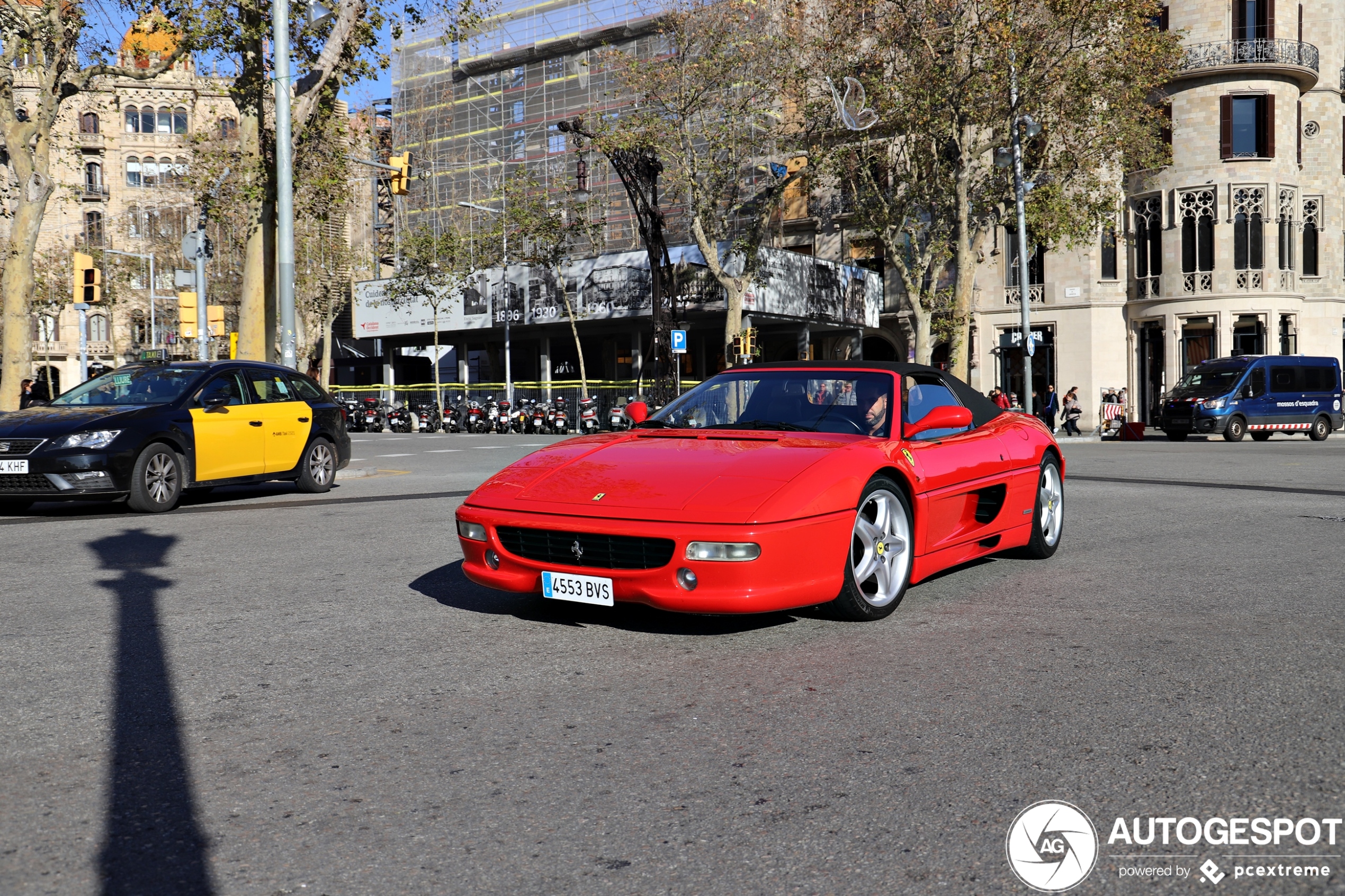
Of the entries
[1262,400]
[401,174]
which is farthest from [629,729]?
[1262,400]

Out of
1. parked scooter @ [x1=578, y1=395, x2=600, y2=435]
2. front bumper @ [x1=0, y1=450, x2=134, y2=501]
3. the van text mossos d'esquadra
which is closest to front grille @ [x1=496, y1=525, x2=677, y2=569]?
the van text mossos d'esquadra

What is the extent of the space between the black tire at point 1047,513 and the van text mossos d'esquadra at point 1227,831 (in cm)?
465

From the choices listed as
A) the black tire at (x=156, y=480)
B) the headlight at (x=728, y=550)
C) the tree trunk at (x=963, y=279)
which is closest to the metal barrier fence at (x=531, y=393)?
the tree trunk at (x=963, y=279)

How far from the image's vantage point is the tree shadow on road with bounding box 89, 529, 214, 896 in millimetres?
2869

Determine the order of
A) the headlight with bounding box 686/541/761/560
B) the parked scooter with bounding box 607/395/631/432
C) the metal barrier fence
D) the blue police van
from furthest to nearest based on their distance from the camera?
the metal barrier fence
the parked scooter with bounding box 607/395/631/432
the blue police van
the headlight with bounding box 686/541/761/560

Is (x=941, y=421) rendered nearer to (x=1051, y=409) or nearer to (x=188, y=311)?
(x=188, y=311)

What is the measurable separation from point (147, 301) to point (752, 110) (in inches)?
1989

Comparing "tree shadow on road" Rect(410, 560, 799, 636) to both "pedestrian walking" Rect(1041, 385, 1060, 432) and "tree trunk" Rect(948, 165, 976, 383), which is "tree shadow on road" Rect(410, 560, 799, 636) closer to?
"tree trunk" Rect(948, 165, 976, 383)

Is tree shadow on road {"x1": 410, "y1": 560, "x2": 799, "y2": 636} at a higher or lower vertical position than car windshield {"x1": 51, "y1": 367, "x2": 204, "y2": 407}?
lower

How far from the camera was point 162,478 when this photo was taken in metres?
11.7

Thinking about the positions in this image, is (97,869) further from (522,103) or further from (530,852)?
(522,103)

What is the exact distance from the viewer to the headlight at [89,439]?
36.4 ft

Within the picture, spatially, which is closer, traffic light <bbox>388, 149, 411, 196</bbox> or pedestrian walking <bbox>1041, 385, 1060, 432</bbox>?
traffic light <bbox>388, 149, 411, 196</bbox>

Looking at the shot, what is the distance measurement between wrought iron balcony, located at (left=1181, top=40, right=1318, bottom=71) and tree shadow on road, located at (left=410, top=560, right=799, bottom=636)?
4010 centimetres
